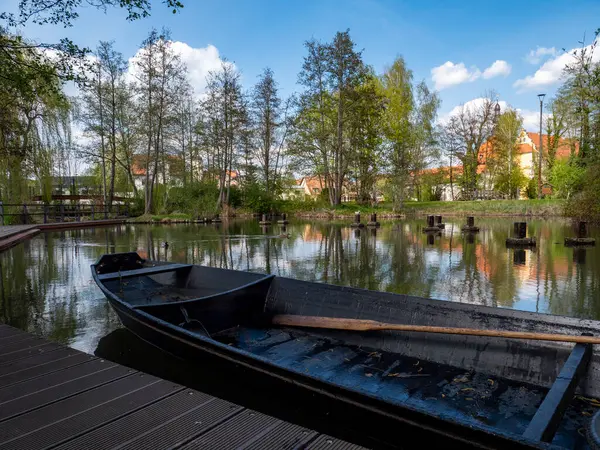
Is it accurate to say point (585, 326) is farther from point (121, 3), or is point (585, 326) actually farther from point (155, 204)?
point (155, 204)

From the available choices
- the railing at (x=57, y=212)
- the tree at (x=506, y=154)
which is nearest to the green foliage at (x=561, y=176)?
the tree at (x=506, y=154)

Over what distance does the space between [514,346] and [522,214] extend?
107 feet

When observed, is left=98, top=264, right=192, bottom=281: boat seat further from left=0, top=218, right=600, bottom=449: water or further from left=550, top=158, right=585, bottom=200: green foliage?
left=550, top=158, right=585, bottom=200: green foliage

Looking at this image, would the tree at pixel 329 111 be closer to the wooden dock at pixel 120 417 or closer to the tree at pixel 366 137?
the tree at pixel 366 137

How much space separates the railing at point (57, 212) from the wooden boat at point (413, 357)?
65.8 feet

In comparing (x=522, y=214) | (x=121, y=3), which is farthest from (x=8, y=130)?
(x=522, y=214)

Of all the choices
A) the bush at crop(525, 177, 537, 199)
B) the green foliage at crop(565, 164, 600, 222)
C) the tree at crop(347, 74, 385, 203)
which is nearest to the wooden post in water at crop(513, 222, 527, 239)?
the green foliage at crop(565, 164, 600, 222)

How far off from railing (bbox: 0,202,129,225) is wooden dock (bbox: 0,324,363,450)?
21206 millimetres

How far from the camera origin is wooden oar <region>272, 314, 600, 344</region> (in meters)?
2.57

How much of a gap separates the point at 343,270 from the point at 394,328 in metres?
5.67

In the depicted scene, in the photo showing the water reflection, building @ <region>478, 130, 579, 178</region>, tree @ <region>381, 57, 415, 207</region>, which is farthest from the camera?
tree @ <region>381, 57, 415, 207</region>

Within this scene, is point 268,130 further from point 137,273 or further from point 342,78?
point 137,273

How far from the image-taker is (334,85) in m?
31.8

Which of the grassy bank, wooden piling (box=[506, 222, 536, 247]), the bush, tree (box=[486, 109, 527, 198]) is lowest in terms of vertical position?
wooden piling (box=[506, 222, 536, 247])
